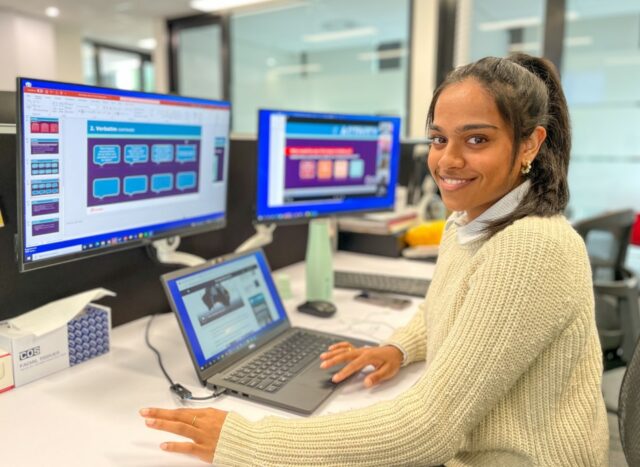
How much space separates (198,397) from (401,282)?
841 mm

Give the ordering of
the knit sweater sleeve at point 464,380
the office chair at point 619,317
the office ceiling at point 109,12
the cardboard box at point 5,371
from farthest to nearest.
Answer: the office ceiling at point 109,12, the office chair at point 619,317, the cardboard box at point 5,371, the knit sweater sleeve at point 464,380

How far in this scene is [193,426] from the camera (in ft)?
2.54

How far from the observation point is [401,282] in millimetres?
1603

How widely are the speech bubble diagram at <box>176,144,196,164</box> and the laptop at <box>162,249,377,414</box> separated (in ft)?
0.88

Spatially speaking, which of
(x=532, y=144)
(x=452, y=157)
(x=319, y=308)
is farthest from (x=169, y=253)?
(x=532, y=144)

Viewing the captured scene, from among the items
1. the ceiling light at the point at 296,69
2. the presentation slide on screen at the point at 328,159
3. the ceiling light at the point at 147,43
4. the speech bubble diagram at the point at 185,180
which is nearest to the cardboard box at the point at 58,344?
the speech bubble diagram at the point at 185,180

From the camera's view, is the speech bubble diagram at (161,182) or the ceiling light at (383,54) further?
the ceiling light at (383,54)

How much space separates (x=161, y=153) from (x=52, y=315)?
0.41m

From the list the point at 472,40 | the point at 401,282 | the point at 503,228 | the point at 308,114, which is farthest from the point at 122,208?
the point at 472,40

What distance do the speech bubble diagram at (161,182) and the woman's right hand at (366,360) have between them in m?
0.52

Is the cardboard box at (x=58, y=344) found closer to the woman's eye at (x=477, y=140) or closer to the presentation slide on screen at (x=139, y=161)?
the presentation slide on screen at (x=139, y=161)

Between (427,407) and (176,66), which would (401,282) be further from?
(176,66)

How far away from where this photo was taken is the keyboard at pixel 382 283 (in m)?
1.57

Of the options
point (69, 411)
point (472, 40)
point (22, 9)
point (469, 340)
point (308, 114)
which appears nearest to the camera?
point (469, 340)
